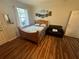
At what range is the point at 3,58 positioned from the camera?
6.70 feet

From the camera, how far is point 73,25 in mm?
3672

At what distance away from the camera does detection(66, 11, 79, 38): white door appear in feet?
11.6

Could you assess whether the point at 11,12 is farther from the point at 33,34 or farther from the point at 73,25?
the point at 73,25

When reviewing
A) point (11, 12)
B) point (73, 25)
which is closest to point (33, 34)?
point (11, 12)

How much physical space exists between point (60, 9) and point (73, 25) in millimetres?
1505

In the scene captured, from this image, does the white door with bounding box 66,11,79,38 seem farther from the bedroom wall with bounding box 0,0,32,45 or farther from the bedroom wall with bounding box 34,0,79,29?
the bedroom wall with bounding box 0,0,32,45

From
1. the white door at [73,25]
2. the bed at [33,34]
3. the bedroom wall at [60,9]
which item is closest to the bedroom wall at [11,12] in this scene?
the bed at [33,34]

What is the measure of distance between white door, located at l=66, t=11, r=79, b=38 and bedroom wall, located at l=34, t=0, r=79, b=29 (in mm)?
357

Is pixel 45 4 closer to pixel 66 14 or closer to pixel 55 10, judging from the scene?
pixel 55 10

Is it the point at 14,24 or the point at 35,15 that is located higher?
the point at 35,15

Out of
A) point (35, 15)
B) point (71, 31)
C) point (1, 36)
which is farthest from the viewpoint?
point (35, 15)

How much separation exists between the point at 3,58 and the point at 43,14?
4.02 m

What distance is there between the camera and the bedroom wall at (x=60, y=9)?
369 cm

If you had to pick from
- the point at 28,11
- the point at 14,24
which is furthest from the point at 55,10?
the point at 14,24
